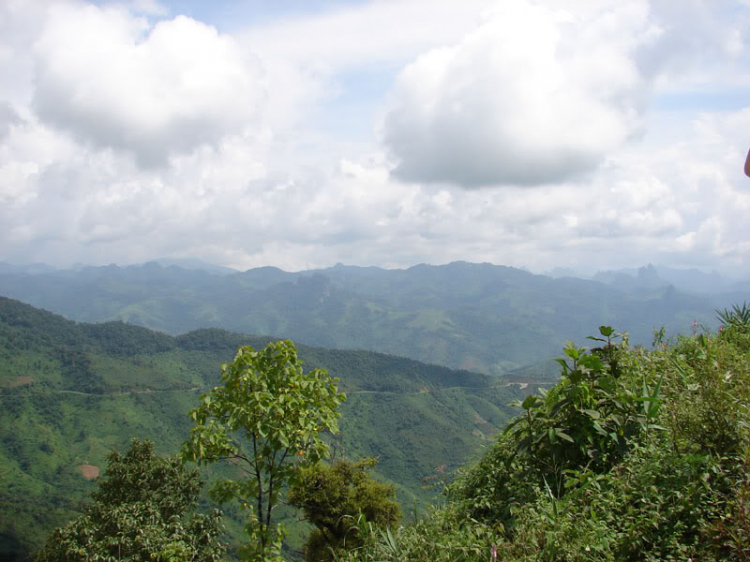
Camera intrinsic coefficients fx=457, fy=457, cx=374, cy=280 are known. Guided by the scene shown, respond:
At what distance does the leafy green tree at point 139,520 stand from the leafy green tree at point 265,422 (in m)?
9.98

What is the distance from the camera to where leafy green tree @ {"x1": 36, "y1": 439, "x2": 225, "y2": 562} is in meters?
17.1

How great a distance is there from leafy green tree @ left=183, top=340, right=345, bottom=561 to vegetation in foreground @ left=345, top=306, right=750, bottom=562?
2.33 metres

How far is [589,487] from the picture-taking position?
3.81 m

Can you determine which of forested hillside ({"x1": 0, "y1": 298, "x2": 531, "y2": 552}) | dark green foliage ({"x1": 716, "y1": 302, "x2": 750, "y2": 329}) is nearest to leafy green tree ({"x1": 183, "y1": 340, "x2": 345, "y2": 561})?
dark green foliage ({"x1": 716, "y1": 302, "x2": 750, "y2": 329})

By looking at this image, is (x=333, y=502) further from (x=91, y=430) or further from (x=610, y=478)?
(x=91, y=430)

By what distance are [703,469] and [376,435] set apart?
193551 millimetres


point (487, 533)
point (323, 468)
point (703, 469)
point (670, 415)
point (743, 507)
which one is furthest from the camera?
point (323, 468)

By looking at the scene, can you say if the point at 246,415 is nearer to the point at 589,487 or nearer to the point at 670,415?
the point at 589,487

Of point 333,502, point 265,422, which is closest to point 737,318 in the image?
point 265,422

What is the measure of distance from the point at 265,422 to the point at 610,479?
171 inches

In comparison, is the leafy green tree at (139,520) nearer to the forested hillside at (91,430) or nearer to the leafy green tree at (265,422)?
the leafy green tree at (265,422)

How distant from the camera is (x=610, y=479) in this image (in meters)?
3.73

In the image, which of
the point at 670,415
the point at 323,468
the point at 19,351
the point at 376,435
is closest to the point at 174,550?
the point at 670,415

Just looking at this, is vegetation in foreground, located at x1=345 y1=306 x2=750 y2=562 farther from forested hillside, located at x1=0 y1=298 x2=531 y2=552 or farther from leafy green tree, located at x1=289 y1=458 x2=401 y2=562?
forested hillside, located at x1=0 y1=298 x2=531 y2=552
